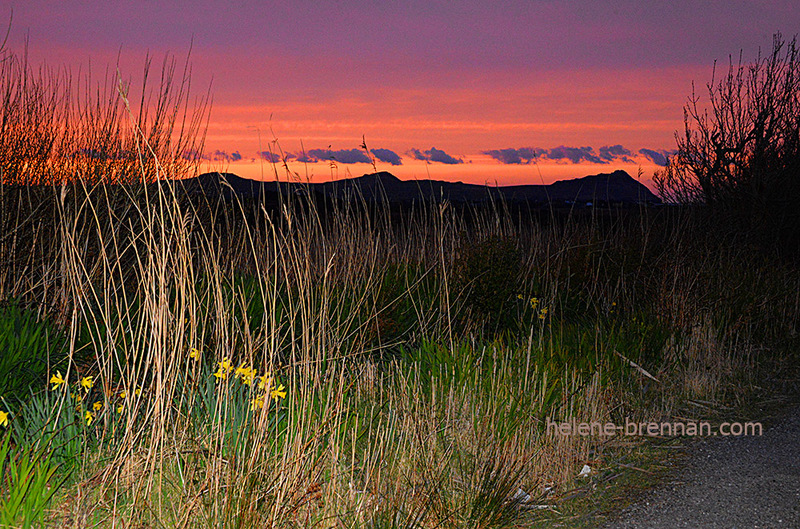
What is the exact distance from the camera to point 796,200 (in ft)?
34.4

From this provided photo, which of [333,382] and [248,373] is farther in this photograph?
[333,382]

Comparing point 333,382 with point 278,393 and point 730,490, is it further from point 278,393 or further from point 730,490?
point 730,490

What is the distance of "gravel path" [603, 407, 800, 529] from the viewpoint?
121 inches

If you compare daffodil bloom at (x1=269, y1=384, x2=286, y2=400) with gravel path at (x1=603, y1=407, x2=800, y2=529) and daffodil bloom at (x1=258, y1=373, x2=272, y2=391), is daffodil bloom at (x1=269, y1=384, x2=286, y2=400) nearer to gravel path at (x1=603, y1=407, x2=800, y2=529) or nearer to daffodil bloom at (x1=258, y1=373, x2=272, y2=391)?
daffodil bloom at (x1=258, y1=373, x2=272, y2=391)

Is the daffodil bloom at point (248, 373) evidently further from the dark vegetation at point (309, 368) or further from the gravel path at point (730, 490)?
the gravel path at point (730, 490)

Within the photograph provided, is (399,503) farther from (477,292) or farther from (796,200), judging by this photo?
(796,200)

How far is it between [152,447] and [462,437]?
161 cm

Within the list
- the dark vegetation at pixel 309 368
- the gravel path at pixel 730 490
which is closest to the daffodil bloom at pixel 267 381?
the dark vegetation at pixel 309 368

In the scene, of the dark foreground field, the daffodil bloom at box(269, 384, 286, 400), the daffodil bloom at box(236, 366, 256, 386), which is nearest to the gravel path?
the dark foreground field

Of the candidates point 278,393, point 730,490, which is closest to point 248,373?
point 278,393

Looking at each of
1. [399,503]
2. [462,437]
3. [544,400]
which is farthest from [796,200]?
[399,503]

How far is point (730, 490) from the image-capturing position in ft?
11.2

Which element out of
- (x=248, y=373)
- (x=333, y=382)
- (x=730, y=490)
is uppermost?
(x=248, y=373)

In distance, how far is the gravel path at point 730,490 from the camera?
3.08 m
